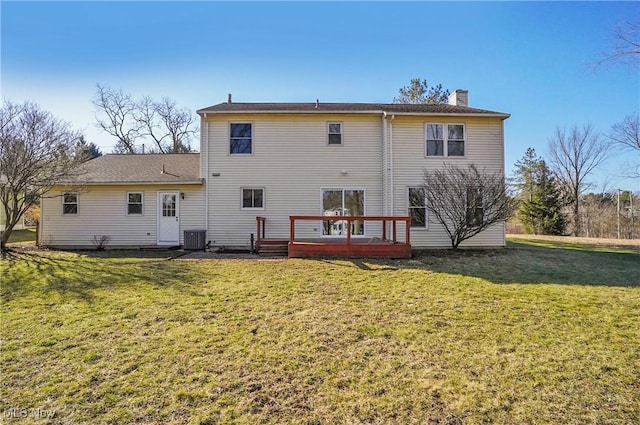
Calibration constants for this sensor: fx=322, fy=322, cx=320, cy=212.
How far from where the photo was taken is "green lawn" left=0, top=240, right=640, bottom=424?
296 cm

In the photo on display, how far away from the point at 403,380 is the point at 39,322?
548 centimetres

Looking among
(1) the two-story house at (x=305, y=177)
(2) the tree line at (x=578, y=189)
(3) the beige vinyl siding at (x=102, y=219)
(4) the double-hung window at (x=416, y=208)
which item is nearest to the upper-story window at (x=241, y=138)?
(1) the two-story house at (x=305, y=177)

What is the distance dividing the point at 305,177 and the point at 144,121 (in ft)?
80.3

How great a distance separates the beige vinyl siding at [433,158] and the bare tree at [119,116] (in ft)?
88.3

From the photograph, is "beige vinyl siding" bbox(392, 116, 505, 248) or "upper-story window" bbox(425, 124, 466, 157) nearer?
"beige vinyl siding" bbox(392, 116, 505, 248)

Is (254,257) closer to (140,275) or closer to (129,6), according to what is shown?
(140,275)

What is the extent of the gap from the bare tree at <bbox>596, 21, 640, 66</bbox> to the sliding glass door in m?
8.43

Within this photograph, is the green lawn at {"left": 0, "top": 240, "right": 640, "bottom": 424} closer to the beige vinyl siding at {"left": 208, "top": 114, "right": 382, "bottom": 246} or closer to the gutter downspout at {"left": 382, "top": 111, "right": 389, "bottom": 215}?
the beige vinyl siding at {"left": 208, "top": 114, "right": 382, "bottom": 246}

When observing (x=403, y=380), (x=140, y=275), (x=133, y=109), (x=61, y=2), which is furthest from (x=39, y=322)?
(x=133, y=109)

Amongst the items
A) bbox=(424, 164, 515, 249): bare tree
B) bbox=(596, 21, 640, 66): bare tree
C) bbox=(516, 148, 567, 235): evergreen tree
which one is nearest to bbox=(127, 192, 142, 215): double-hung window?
bbox=(424, 164, 515, 249): bare tree

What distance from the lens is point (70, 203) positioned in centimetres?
1337

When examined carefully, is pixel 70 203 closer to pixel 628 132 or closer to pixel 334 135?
pixel 334 135

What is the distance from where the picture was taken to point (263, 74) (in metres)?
13.5

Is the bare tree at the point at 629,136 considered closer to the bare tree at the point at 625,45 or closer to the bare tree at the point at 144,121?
the bare tree at the point at 625,45
